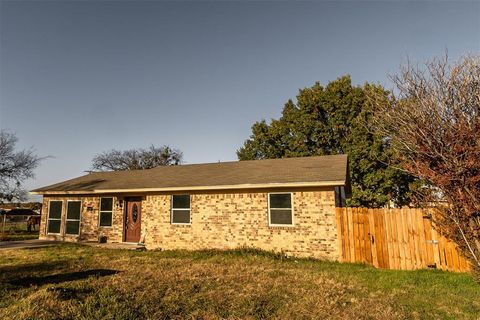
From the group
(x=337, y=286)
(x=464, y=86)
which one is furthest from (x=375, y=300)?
(x=464, y=86)

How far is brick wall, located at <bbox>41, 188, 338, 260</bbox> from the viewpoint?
449 inches

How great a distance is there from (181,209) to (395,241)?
882 centimetres

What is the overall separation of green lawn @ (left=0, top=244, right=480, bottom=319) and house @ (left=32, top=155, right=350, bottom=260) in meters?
1.36

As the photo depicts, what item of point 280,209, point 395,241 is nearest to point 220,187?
point 280,209

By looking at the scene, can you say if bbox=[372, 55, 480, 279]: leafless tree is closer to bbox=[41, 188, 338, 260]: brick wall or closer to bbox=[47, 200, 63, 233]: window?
bbox=[41, 188, 338, 260]: brick wall

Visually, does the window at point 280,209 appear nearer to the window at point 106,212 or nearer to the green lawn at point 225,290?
the green lawn at point 225,290

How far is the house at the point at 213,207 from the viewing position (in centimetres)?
1159

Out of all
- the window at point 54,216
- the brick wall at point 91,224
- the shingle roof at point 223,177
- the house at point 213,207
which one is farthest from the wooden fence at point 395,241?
the window at point 54,216

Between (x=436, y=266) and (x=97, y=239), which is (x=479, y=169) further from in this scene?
(x=97, y=239)

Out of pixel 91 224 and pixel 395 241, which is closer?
pixel 395 241

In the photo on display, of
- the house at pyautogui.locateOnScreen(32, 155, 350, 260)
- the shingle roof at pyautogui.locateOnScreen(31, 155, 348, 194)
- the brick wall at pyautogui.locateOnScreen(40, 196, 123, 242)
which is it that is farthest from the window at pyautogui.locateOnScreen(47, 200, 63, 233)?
A: the shingle roof at pyautogui.locateOnScreen(31, 155, 348, 194)

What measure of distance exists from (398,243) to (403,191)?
16.2 metres

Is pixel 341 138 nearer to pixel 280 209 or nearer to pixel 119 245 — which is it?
pixel 280 209

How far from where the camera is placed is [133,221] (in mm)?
15648
